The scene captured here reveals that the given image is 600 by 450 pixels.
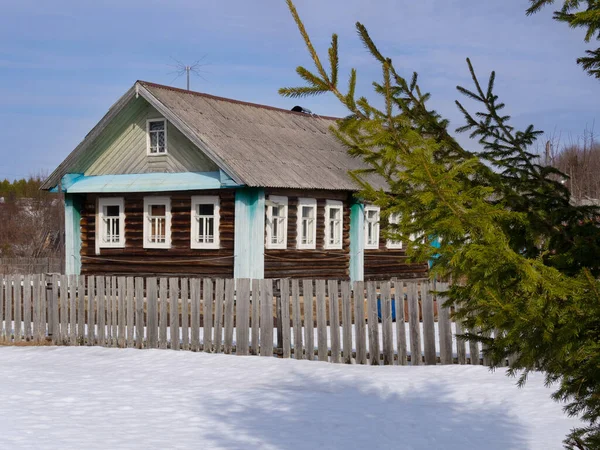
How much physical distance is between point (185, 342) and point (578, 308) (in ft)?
35.1

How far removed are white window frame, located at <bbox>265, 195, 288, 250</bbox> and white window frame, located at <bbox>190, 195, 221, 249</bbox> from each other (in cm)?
125

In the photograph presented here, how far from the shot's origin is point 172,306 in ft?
44.9

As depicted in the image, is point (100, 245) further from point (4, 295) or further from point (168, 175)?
point (4, 295)

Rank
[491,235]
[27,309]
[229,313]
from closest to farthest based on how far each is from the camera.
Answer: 1. [491,235]
2. [229,313]
3. [27,309]

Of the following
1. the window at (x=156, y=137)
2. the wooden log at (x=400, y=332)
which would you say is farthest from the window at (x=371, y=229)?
the wooden log at (x=400, y=332)

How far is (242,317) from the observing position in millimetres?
13398

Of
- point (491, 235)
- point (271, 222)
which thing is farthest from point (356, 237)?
point (491, 235)

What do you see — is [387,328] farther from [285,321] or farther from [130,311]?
[130,311]

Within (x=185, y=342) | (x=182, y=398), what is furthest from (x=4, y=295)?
(x=182, y=398)

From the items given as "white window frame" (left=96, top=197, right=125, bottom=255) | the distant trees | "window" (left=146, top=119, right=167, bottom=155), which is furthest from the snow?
the distant trees

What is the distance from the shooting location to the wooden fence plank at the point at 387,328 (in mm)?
12164

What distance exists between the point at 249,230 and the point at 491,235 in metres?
15.7

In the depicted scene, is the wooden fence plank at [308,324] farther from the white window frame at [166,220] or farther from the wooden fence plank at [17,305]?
the white window frame at [166,220]

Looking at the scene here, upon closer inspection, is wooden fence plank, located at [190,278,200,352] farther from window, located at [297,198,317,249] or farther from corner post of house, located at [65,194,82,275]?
corner post of house, located at [65,194,82,275]
